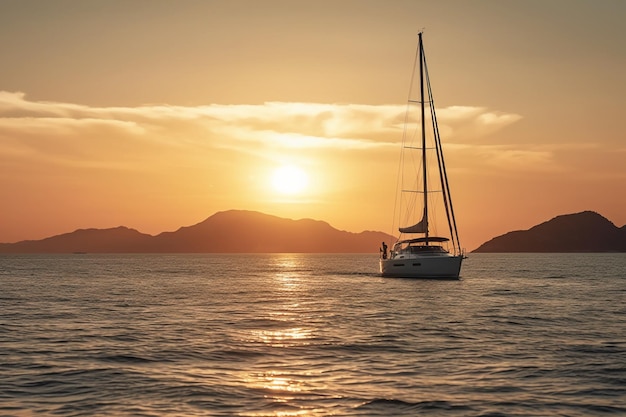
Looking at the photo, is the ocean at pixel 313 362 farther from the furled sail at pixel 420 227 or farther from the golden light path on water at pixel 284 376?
the furled sail at pixel 420 227

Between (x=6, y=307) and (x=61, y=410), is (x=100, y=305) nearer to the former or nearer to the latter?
(x=6, y=307)

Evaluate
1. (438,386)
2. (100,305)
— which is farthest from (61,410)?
(100,305)

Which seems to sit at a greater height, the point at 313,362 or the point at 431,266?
the point at 431,266

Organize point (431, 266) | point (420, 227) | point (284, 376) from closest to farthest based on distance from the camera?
1. point (284, 376)
2. point (431, 266)
3. point (420, 227)

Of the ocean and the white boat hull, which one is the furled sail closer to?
the white boat hull

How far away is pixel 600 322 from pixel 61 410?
33.2 metres

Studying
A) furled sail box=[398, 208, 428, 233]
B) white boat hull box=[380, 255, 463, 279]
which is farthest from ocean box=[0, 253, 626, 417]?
furled sail box=[398, 208, 428, 233]

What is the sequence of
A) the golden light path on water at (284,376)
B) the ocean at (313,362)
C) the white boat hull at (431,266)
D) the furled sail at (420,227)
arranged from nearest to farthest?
the ocean at (313,362), the golden light path on water at (284,376), the white boat hull at (431,266), the furled sail at (420,227)

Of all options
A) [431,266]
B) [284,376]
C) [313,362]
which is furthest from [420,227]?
[284,376]

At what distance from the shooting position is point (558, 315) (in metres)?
45.3

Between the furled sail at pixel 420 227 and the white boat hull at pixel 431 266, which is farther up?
the furled sail at pixel 420 227

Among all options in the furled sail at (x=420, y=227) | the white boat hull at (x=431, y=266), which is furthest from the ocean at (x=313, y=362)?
the furled sail at (x=420, y=227)

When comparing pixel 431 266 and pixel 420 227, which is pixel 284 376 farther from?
pixel 420 227

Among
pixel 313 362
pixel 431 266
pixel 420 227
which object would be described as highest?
pixel 420 227
